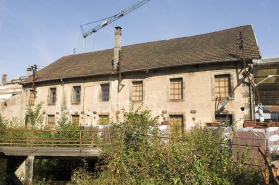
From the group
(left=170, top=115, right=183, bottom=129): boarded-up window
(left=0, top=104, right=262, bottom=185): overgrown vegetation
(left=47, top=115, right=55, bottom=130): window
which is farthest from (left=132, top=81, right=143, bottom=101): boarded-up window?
(left=0, top=104, right=262, bottom=185): overgrown vegetation

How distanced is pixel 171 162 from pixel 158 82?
32.2 feet

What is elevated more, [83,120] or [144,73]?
[144,73]

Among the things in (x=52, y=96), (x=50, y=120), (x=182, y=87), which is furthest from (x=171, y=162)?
(x=52, y=96)

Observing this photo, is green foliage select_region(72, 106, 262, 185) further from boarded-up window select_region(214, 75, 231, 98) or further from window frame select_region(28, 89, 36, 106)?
window frame select_region(28, 89, 36, 106)

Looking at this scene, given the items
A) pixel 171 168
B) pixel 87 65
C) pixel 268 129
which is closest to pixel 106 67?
pixel 87 65

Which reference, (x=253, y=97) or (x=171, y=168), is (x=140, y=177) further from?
(x=253, y=97)

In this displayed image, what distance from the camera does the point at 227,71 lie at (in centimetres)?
1295

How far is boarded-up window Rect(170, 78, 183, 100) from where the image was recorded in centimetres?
1417

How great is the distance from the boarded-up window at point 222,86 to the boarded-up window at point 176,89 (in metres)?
2.12

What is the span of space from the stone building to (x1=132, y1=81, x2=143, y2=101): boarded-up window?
70 millimetres

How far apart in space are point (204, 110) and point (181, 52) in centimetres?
457

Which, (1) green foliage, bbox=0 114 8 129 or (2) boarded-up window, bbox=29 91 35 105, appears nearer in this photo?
(1) green foliage, bbox=0 114 8 129

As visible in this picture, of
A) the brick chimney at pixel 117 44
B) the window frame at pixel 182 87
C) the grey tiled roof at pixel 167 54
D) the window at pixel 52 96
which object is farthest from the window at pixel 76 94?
the window frame at pixel 182 87

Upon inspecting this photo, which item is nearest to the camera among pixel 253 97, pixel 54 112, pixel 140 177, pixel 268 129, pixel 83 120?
pixel 140 177
